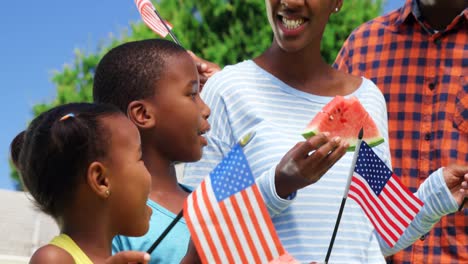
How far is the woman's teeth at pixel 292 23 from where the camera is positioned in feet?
13.3

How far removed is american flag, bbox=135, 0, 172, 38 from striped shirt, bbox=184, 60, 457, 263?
6.00 feet

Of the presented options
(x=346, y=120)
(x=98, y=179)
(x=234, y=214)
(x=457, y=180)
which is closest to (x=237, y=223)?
(x=234, y=214)

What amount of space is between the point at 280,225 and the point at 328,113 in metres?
0.51

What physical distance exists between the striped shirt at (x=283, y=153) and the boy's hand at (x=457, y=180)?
64cm

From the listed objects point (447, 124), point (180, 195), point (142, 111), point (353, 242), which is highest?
point (142, 111)

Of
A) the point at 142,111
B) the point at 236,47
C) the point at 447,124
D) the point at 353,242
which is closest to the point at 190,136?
the point at 142,111

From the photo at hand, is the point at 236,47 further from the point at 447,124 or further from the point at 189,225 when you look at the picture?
the point at 189,225

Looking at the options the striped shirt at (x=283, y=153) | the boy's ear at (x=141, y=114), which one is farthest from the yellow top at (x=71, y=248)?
the striped shirt at (x=283, y=153)

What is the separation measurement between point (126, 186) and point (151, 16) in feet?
9.42

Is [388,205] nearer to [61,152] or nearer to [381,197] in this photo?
[381,197]

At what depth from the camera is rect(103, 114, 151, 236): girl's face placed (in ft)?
10.6

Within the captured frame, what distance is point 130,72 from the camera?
382 centimetres

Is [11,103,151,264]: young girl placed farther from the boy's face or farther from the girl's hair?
the boy's face

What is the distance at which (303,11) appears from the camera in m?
4.08
